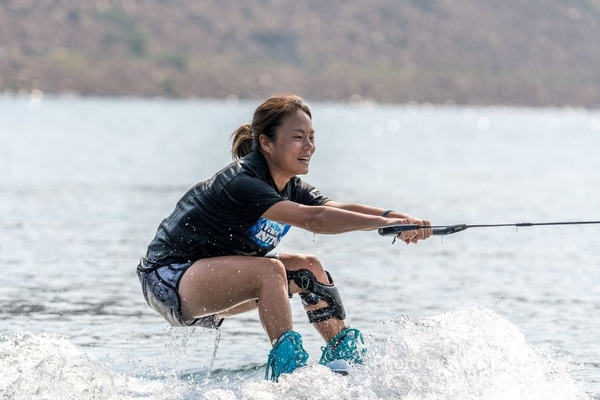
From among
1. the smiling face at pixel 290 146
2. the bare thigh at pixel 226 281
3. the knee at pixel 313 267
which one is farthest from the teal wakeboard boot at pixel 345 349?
the smiling face at pixel 290 146

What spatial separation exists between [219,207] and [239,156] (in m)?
0.78

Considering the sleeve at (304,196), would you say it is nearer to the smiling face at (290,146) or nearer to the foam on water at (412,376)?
the smiling face at (290,146)

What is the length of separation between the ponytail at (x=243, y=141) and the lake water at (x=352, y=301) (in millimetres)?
1503

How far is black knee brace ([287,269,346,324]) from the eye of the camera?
8.90 m

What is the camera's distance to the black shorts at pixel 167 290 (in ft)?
28.3

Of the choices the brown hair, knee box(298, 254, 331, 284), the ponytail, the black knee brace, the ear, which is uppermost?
the brown hair

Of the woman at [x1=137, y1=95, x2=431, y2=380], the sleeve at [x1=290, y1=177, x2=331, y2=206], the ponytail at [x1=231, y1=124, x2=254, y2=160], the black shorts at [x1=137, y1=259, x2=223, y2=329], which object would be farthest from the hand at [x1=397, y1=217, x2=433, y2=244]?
the black shorts at [x1=137, y1=259, x2=223, y2=329]

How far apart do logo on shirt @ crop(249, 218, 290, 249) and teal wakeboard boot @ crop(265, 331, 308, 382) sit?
2.35ft

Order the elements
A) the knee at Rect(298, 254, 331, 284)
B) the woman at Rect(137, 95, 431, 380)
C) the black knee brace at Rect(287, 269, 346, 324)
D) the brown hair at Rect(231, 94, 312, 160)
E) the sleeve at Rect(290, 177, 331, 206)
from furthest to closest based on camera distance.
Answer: the sleeve at Rect(290, 177, 331, 206) < the knee at Rect(298, 254, 331, 284) < the black knee brace at Rect(287, 269, 346, 324) < the brown hair at Rect(231, 94, 312, 160) < the woman at Rect(137, 95, 431, 380)

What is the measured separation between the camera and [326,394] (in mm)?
8148

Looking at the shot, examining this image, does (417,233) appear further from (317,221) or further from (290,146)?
(290,146)

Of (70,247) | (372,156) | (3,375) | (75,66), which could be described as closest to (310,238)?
(70,247)

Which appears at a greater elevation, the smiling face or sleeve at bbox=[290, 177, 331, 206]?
the smiling face

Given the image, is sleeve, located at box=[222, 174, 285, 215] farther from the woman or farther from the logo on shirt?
the logo on shirt
